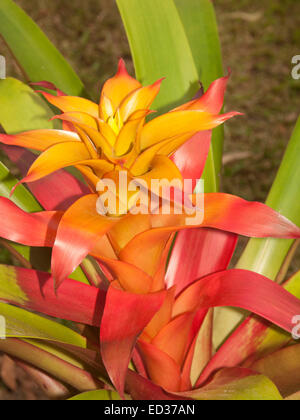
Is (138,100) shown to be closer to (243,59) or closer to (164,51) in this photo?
(164,51)

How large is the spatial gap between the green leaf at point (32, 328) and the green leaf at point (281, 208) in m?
0.39

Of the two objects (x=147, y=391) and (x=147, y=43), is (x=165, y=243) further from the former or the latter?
(x=147, y=43)

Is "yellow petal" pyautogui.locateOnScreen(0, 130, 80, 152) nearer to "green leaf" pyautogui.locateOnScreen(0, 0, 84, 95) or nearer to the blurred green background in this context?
"green leaf" pyautogui.locateOnScreen(0, 0, 84, 95)

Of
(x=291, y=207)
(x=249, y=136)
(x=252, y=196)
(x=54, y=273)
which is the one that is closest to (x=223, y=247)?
(x=291, y=207)

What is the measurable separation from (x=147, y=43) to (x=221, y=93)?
1.14 ft

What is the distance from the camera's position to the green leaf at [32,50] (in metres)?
1.05

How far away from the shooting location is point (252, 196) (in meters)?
2.02

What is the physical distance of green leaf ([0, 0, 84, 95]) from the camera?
1.05 metres

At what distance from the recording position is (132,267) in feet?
2.40

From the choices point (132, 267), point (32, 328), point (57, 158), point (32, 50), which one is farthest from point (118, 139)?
point (32, 50)

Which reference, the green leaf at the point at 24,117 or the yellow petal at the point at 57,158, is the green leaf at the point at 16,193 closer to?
the green leaf at the point at 24,117

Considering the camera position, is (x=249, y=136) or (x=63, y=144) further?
(x=249, y=136)

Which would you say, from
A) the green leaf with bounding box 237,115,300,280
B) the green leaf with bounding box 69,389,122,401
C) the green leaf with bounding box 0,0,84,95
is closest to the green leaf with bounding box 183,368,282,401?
the green leaf with bounding box 69,389,122,401

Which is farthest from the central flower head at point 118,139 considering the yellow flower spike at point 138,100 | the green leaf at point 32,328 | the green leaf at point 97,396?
the green leaf at point 97,396
